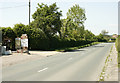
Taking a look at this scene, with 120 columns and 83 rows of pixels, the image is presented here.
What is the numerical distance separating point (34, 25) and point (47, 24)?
420cm

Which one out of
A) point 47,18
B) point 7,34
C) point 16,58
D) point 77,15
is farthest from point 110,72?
point 77,15

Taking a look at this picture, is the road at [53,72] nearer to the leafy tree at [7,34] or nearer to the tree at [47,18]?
the leafy tree at [7,34]

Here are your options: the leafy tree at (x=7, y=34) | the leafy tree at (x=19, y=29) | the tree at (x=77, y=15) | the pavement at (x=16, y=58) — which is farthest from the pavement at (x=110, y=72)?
the tree at (x=77, y=15)

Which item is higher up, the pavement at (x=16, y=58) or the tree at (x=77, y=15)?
the tree at (x=77, y=15)

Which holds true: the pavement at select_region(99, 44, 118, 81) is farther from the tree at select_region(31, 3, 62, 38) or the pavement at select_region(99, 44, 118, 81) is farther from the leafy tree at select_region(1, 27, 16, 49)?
the tree at select_region(31, 3, 62, 38)

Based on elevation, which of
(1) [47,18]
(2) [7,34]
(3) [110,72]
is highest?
(1) [47,18]

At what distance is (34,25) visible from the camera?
155 ft

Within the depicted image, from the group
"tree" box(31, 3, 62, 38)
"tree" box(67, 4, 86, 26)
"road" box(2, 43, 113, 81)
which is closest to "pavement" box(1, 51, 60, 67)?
"road" box(2, 43, 113, 81)

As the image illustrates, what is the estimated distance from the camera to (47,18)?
44250mm

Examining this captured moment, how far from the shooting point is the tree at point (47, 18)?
146 ft

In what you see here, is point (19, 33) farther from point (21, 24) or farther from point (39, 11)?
point (39, 11)

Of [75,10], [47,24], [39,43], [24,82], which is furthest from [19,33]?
[75,10]

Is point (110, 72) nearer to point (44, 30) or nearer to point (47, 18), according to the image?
point (47, 18)

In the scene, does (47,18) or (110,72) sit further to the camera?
(47,18)
